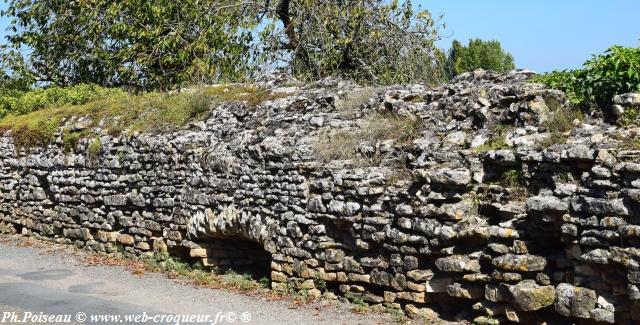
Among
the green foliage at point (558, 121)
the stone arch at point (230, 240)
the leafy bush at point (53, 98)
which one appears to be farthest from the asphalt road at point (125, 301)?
the leafy bush at point (53, 98)

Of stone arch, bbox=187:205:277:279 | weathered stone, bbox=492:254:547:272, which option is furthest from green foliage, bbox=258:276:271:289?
weathered stone, bbox=492:254:547:272

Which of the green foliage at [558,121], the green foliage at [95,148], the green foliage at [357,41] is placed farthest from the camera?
the green foliage at [357,41]

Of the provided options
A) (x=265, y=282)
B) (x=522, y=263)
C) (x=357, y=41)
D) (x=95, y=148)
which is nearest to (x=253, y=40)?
(x=357, y=41)

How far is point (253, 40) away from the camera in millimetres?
18312

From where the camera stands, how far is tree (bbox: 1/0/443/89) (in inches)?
685

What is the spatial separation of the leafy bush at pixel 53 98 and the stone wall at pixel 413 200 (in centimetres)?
536

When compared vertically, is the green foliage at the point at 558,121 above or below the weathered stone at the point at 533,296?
above

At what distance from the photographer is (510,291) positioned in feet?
24.6

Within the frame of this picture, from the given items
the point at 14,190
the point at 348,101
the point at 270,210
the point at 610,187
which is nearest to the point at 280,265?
the point at 270,210

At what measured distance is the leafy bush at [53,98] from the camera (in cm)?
1842

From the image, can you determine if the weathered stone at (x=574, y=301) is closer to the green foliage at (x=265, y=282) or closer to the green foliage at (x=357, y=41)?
the green foliage at (x=265, y=282)

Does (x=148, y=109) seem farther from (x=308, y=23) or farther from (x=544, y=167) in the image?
(x=544, y=167)

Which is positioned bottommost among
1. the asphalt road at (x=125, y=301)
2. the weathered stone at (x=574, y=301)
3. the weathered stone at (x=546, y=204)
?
the asphalt road at (x=125, y=301)

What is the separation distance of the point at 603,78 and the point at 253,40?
36.9 ft
